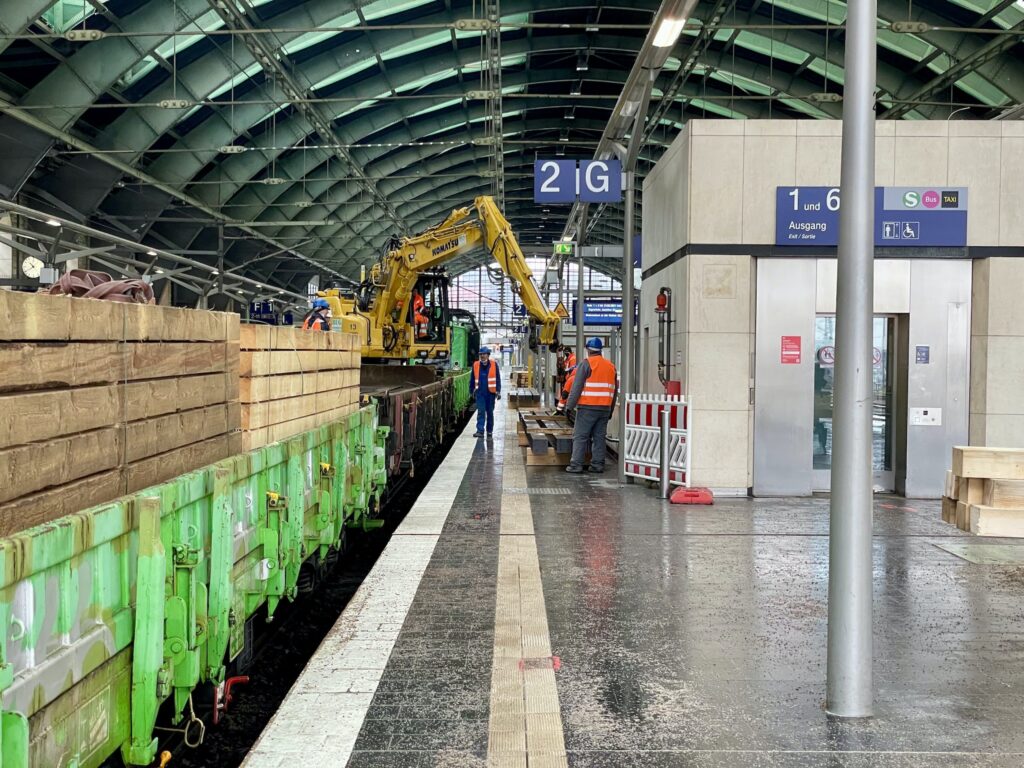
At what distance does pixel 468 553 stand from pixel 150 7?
15656 millimetres

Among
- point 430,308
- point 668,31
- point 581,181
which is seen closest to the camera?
point 668,31

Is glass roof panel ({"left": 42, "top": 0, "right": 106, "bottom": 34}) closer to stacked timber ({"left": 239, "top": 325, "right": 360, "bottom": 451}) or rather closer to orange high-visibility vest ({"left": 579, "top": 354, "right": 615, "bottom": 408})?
orange high-visibility vest ({"left": 579, "top": 354, "right": 615, "bottom": 408})

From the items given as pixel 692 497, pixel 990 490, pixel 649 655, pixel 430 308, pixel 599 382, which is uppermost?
pixel 430 308

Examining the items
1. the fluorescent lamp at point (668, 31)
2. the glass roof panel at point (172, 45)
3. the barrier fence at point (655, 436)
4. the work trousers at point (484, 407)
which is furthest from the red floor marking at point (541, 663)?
the glass roof panel at point (172, 45)

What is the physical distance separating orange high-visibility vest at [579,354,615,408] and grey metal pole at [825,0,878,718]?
27.0ft

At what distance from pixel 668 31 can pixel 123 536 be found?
8.54 metres

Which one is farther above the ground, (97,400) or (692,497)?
(97,400)

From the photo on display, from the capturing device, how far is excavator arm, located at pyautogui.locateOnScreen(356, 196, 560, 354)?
16.5m

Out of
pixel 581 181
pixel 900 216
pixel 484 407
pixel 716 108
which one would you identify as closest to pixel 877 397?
pixel 900 216

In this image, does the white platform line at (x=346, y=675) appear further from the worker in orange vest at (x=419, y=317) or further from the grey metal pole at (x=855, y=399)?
the worker in orange vest at (x=419, y=317)

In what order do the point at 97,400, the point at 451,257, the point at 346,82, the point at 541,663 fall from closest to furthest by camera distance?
the point at 97,400 < the point at 541,663 < the point at 451,257 < the point at 346,82

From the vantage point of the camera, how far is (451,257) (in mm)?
A: 17906

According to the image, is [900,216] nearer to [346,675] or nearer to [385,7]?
[346,675]

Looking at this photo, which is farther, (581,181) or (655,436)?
(581,181)
